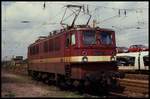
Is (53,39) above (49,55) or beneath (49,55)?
above

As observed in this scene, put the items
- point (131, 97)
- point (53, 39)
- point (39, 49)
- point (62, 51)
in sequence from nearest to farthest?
point (131, 97) → point (62, 51) → point (53, 39) → point (39, 49)

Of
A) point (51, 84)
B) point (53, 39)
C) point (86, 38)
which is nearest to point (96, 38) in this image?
point (86, 38)

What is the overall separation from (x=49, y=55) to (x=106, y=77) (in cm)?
547

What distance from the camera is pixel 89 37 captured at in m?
13.3

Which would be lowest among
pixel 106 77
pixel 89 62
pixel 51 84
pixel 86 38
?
pixel 51 84

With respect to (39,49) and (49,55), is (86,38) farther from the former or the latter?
(39,49)

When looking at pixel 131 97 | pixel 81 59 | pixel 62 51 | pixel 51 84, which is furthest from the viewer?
pixel 51 84

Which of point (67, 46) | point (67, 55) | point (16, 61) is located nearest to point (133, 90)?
point (67, 55)

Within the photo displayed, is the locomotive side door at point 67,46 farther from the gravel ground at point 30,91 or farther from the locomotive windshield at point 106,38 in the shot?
the gravel ground at point 30,91

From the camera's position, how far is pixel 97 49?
13086mm

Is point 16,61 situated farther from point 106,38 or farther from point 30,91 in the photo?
point 106,38

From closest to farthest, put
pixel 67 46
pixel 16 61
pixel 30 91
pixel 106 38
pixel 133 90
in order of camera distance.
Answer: pixel 133 90
pixel 30 91
pixel 67 46
pixel 106 38
pixel 16 61

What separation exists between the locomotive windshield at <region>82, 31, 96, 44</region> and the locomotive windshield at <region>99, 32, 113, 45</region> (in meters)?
0.45

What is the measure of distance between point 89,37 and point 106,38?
1.11 metres
